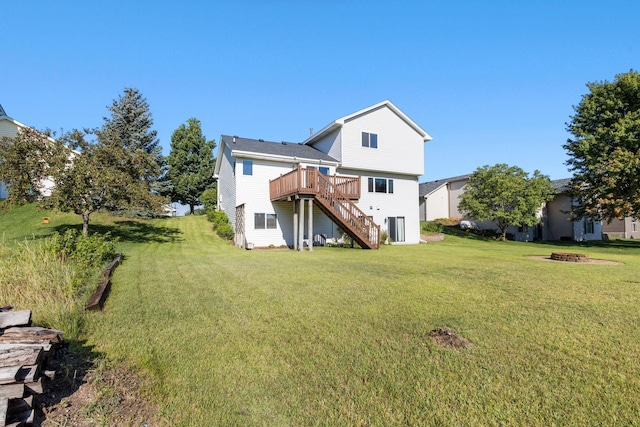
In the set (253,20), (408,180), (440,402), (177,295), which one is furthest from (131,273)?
(408,180)

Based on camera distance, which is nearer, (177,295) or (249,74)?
(177,295)

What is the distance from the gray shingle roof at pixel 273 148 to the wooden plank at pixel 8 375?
54.6ft

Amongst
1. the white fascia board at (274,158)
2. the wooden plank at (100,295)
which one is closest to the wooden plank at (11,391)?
the wooden plank at (100,295)

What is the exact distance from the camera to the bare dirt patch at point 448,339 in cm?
379

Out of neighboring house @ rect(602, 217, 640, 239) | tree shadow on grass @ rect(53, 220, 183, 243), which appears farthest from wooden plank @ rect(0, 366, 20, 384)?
neighboring house @ rect(602, 217, 640, 239)

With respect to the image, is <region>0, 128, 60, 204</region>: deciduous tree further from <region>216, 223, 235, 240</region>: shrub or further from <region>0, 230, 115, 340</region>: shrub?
<region>216, 223, 235, 240</region>: shrub

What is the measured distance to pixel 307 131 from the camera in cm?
2631

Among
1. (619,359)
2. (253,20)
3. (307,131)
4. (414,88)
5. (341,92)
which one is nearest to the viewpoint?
(619,359)

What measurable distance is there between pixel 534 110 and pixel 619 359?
16723 mm

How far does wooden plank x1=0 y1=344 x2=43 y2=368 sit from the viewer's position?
2506 millimetres

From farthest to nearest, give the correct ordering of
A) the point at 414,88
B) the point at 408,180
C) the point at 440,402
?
the point at 408,180 < the point at 414,88 < the point at 440,402

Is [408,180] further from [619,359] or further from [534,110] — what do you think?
[619,359]

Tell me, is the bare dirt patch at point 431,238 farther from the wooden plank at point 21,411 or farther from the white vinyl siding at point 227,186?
the wooden plank at point 21,411

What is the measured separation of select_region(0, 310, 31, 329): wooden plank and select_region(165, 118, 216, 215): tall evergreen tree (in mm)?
31469
